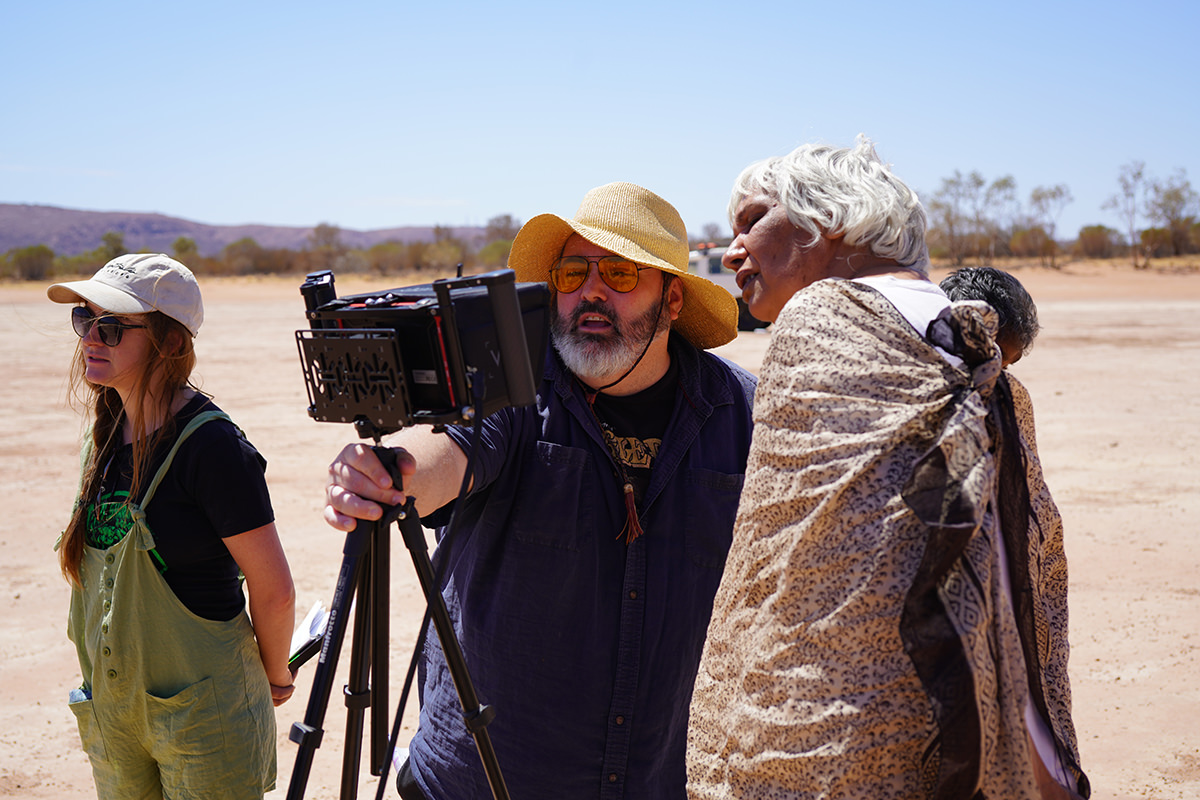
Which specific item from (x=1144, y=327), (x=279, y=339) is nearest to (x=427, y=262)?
(x=279, y=339)

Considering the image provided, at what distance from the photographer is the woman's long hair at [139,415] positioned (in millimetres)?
2453

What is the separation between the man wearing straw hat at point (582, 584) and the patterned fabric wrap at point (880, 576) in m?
0.81

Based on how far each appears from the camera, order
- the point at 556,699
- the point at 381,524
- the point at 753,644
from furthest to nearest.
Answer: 1. the point at 556,699
2. the point at 381,524
3. the point at 753,644

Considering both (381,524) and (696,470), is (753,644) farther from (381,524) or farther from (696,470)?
(696,470)

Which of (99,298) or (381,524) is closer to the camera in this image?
(381,524)

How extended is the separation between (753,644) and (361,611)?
700mm

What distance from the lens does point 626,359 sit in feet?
8.27

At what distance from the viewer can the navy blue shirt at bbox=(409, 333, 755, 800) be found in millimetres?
2268

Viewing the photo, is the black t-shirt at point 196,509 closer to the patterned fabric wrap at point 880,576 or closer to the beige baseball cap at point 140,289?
the beige baseball cap at point 140,289

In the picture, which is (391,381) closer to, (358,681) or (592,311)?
(358,681)

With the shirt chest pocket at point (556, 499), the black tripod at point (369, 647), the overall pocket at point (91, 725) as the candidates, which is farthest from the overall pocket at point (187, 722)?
the shirt chest pocket at point (556, 499)

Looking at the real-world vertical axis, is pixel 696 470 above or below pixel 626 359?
below

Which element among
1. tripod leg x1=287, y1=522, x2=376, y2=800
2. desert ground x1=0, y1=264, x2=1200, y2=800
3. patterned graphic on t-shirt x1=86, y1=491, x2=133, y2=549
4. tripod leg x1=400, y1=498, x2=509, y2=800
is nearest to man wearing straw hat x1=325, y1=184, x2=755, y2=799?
tripod leg x1=400, y1=498, x2=509, y2=800

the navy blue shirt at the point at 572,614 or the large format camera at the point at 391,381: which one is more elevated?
the large format camera at the point at 391,381
